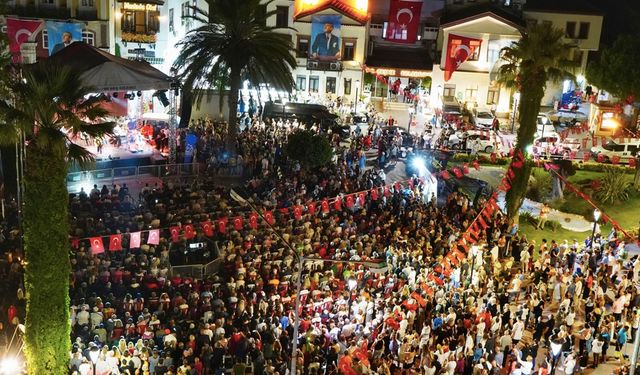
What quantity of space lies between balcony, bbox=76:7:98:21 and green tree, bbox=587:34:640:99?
31100 millimetres

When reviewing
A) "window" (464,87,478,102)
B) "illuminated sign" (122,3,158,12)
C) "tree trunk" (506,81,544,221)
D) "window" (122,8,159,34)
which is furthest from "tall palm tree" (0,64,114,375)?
"window" (464,87,478,102)

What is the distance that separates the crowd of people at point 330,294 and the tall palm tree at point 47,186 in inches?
39.9

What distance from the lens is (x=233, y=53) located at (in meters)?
36.1

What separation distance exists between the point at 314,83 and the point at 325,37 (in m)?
3.13

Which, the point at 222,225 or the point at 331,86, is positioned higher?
the point at 331,86

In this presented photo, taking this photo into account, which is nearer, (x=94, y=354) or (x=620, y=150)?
(x=94, y=354)

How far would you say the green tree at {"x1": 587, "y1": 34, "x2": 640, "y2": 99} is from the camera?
49.1 meters

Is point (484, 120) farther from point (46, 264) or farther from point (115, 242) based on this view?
point (46, 264)

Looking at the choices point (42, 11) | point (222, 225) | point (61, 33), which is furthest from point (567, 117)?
point (42, 11)

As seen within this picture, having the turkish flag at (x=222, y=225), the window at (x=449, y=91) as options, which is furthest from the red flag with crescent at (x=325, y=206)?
the window at (x=449, y=91)

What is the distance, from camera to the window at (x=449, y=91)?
5391 cm

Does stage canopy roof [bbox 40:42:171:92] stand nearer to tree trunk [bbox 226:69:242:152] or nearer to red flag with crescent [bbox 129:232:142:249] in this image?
tree trunk [bbox 226:69:242:152]

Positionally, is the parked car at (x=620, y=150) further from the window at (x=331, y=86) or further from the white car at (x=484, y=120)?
the window at (x=331, y=86)

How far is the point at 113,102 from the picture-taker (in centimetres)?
3988
